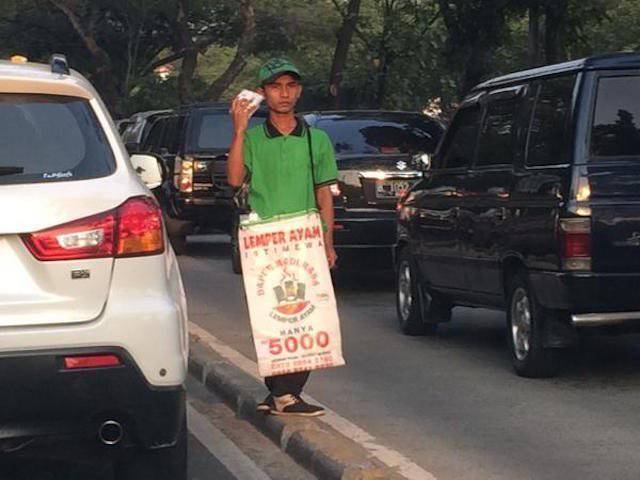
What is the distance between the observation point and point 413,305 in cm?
1170

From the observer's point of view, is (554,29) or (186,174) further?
(186,174)

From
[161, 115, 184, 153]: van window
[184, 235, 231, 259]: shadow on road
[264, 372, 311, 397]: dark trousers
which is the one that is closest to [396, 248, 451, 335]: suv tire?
[264, 372, 311, 397]: dark trousers

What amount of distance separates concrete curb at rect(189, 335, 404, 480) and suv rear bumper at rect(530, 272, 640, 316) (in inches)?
71.6

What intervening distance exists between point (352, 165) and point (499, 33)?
19.7 feet

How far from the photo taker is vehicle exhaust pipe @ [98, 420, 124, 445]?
558 centimetres

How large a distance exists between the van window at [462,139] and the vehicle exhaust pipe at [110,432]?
5510mm

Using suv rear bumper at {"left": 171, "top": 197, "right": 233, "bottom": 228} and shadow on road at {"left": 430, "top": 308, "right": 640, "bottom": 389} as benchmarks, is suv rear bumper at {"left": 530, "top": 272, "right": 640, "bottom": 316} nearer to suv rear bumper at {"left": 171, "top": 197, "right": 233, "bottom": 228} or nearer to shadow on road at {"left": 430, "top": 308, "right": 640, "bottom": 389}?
shadow on road at {"left": 430, "top": 308, "right": 640, "bottom": 389}

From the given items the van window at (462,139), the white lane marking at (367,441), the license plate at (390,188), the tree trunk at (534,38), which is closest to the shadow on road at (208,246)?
the tree trunk at (534,38)

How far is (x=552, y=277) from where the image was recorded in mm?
8852

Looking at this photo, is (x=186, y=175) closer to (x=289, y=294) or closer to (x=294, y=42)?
(x=289, y=294)

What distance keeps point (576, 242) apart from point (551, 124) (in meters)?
1.01

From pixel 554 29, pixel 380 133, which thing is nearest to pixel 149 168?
pixel 380 133

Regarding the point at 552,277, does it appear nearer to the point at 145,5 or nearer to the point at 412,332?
the point at 412,332

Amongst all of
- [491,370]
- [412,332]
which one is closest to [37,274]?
[491,370]
